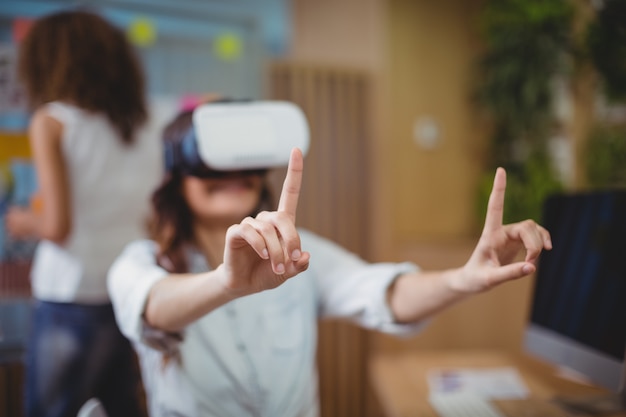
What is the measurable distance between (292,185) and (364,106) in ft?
5.13

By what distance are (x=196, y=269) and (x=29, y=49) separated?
0.55m

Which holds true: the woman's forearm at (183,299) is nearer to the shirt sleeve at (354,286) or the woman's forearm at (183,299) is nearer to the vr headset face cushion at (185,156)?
the vr headset face cushion at (185,156)

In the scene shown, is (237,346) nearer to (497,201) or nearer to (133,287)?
(133,287)

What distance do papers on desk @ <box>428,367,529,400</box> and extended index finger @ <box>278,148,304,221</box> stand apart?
0.81 meters

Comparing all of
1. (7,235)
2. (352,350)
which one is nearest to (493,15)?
(352,350)

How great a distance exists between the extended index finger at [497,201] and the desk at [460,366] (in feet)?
1.61

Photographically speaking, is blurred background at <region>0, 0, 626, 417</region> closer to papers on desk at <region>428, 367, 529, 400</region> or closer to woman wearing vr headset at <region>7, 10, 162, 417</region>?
woman wearing vr headset at <region>7, 10, 162, 417</region>

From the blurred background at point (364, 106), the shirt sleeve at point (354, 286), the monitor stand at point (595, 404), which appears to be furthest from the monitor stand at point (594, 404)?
the blurred background at point (364, 106)

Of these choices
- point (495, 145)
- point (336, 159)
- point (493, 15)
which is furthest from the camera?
point (495, 145)

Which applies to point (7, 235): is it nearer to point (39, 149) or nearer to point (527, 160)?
point (39, 149)

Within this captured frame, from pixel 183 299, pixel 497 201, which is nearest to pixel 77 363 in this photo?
pixel 183 299

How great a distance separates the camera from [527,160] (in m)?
2.27

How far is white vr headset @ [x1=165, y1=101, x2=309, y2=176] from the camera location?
2.26 ft

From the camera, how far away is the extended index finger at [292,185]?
542 mm
